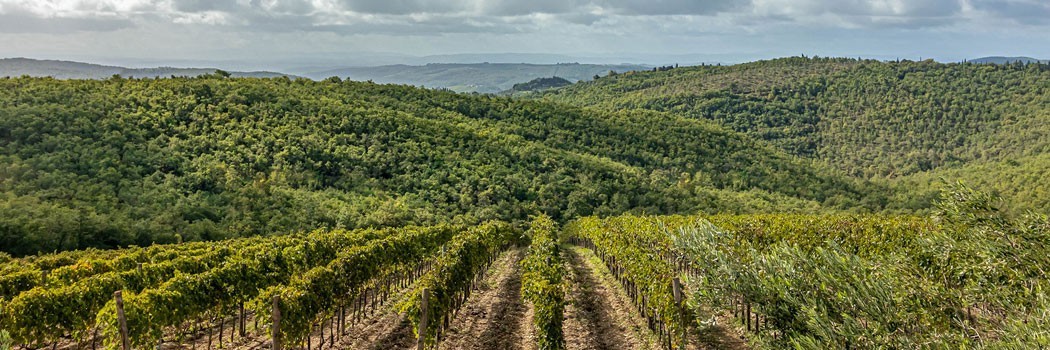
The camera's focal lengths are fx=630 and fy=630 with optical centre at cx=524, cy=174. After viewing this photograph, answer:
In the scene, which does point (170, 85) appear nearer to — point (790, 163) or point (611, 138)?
point (611, 138)

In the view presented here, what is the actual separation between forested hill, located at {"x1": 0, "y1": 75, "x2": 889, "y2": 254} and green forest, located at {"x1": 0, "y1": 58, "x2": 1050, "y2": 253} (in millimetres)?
228

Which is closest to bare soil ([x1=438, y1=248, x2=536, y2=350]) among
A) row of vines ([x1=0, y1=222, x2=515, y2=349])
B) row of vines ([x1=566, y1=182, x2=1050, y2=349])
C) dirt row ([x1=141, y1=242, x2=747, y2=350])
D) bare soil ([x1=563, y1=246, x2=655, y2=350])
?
dirt row ([x1=141, y1=242, x2=747, y2=350])

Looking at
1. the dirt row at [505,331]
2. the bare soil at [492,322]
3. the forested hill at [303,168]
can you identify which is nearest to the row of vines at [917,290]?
the dirt row at [505,331]

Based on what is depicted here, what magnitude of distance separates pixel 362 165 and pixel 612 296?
184 ft

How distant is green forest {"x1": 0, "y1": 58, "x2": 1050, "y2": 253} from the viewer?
177 ft

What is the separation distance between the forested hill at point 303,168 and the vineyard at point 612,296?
88.1 feet

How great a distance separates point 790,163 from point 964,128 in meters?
77.5

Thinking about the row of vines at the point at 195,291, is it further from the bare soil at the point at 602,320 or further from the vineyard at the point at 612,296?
the bare soil at the point at 602,320

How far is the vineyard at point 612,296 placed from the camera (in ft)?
40.3

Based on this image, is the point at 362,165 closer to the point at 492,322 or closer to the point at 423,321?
the point at 492,322

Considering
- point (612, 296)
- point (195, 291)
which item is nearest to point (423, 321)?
point (195, 291)

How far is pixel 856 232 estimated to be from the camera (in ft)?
102

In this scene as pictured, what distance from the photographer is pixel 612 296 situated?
1200 inches

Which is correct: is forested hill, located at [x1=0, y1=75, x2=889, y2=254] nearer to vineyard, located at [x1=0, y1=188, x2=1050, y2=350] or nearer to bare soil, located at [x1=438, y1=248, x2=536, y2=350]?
vineyard, located at [x1=0, y1=188, x2=1050, y2=350]
